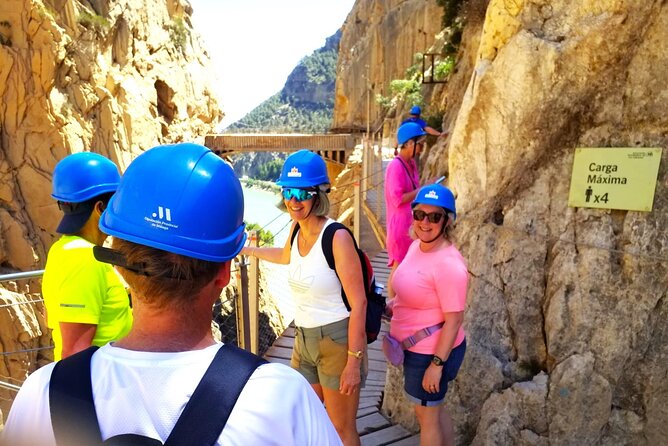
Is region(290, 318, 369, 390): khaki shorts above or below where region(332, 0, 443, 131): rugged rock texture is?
below

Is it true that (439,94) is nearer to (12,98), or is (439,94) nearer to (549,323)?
(549,323)

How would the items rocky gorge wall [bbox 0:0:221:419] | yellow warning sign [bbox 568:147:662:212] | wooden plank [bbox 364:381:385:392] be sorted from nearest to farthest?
yellow warning sign [bbox 568:147:662:212] < wooden plank [bbox 364:381:385:392] < rocky gorge wall [bbox 0:0:221:419]

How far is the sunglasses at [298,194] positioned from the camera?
2502 millimetres

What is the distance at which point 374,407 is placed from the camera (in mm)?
4020

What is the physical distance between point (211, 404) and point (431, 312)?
187cm

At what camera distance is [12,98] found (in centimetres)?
1636

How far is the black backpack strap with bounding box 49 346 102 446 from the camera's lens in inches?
35.1

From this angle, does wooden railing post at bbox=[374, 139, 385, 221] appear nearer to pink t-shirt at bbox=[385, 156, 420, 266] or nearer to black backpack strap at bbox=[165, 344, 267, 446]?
pink t-shirt at bbox=[385, 156, 420, 266]

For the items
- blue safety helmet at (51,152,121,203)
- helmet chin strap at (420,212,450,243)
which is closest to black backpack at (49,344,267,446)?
blue safety helmet at (51,152,121,203)

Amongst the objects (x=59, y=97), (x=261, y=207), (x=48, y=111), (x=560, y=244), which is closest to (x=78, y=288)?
(x=560, y=244)

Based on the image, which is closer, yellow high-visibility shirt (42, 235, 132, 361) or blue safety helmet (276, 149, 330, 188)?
yellow high-visibility shirt (42, 235, 132, 361)

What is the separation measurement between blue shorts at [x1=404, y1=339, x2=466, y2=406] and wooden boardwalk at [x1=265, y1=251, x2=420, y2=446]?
3.38ft

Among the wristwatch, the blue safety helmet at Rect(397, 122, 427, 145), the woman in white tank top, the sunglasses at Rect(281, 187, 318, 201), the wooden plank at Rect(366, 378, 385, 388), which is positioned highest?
the blue safety helmet at Rect(397, 122, 427, 145)

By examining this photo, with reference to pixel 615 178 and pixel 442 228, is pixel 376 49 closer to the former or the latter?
pixel 615 178
